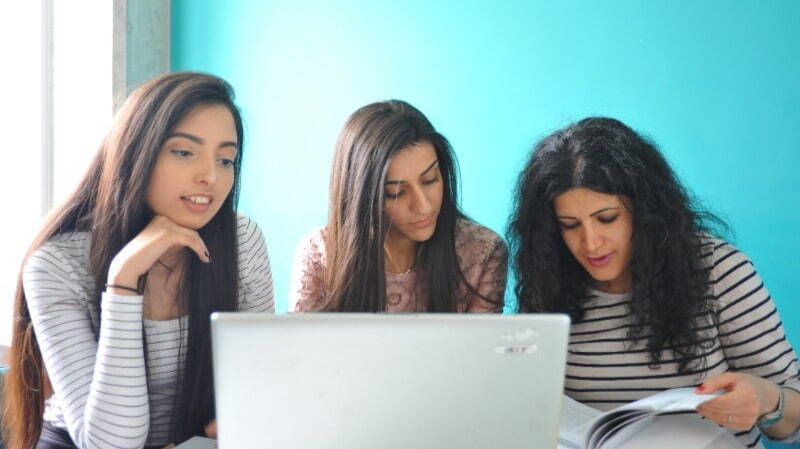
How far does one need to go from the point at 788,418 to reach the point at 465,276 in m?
0.65

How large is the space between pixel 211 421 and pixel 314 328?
654 millimetres

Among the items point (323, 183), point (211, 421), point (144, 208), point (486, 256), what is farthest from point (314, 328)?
point (323, 183)

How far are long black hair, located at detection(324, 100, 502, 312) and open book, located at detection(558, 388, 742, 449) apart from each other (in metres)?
0.60

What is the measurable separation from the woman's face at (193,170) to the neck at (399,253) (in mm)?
426

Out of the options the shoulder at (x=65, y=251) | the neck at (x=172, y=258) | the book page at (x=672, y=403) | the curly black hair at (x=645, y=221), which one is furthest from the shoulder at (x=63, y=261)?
the book page at (x=672, y=403)

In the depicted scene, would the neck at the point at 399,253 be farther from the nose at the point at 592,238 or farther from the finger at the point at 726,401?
the finger at the point at 726,401

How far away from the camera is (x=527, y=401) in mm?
693

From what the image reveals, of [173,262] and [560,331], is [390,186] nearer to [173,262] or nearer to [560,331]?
[173,262]

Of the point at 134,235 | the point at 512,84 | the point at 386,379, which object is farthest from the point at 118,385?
the point at 512,84

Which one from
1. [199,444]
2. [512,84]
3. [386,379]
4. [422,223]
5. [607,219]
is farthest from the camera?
[512,84]

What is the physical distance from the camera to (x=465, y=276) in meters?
1.58

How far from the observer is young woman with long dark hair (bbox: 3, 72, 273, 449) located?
1.15m

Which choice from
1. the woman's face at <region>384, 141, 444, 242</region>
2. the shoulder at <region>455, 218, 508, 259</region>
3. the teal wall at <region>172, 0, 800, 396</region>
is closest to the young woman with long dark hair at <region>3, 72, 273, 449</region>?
the woman's face at <region>384, 141, 444, 242</region>

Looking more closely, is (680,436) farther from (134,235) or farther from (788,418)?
(134,235)
